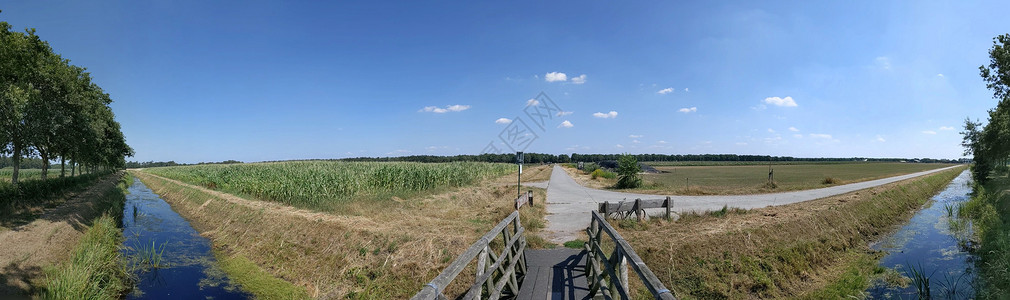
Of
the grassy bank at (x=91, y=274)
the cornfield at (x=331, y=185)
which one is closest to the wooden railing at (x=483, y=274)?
the grassy bank at (x=91, y=274)

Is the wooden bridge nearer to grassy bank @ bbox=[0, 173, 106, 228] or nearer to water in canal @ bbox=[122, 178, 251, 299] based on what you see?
water in canal @ bbox=[122, 178, 251, 299]

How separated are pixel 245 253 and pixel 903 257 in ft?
64.9

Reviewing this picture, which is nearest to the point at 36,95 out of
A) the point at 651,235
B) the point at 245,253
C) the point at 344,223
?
the point at 245,253

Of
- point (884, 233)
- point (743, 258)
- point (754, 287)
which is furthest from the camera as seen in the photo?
point (884, 233)

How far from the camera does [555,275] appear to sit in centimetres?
768

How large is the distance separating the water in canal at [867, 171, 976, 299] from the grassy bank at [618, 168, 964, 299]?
497 millimetres

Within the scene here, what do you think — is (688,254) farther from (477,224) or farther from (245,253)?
(245,253)

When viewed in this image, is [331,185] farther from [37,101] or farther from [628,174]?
[628,174]

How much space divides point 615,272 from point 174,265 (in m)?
12.1

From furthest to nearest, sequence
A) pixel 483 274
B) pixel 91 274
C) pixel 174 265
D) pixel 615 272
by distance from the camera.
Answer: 1. pixel 174 265
2. pixel 91 274
3. pixel 615 272
4. pixel 483 274

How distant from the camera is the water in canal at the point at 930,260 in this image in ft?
30.3

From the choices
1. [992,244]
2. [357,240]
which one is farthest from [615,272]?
[992,244]

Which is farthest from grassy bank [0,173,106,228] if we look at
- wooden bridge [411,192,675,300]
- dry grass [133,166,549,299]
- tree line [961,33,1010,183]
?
tree line [961,33,1010,183]

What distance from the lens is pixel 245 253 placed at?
39.9 ft
